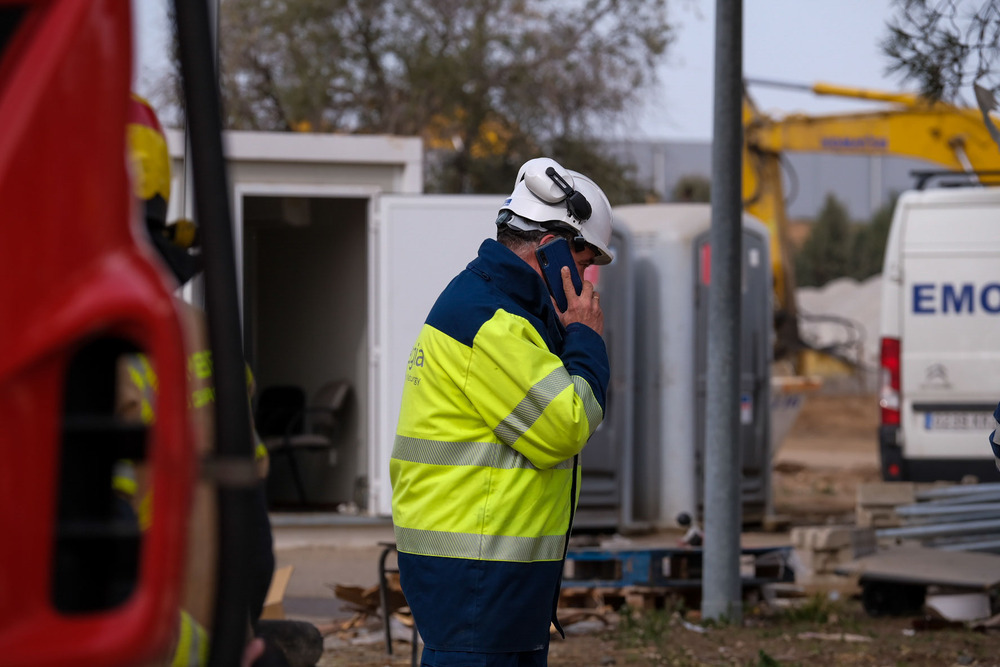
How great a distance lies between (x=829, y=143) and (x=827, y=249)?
3637 cm

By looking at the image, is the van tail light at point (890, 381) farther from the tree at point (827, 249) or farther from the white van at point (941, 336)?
the tree at point (827, 249)

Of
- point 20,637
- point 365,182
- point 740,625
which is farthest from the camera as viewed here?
point 365,182

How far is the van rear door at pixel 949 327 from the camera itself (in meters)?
9.83

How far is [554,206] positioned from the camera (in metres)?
3.24

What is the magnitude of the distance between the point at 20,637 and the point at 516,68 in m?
19.9

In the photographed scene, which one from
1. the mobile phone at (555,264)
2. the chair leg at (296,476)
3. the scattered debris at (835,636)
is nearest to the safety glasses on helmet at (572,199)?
the mobile phone at (555,264)

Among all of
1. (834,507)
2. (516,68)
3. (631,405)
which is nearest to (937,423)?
(631,405)

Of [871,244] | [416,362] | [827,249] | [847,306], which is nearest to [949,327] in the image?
[416,362]

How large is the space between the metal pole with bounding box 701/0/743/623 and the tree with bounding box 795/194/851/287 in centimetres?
4383

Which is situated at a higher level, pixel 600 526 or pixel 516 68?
pixel 516 68

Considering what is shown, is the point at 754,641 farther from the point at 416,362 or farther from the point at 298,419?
the point at 298,419

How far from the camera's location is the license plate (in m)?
9.91

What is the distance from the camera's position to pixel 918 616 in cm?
736

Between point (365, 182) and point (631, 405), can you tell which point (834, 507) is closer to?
point (631, 405)
